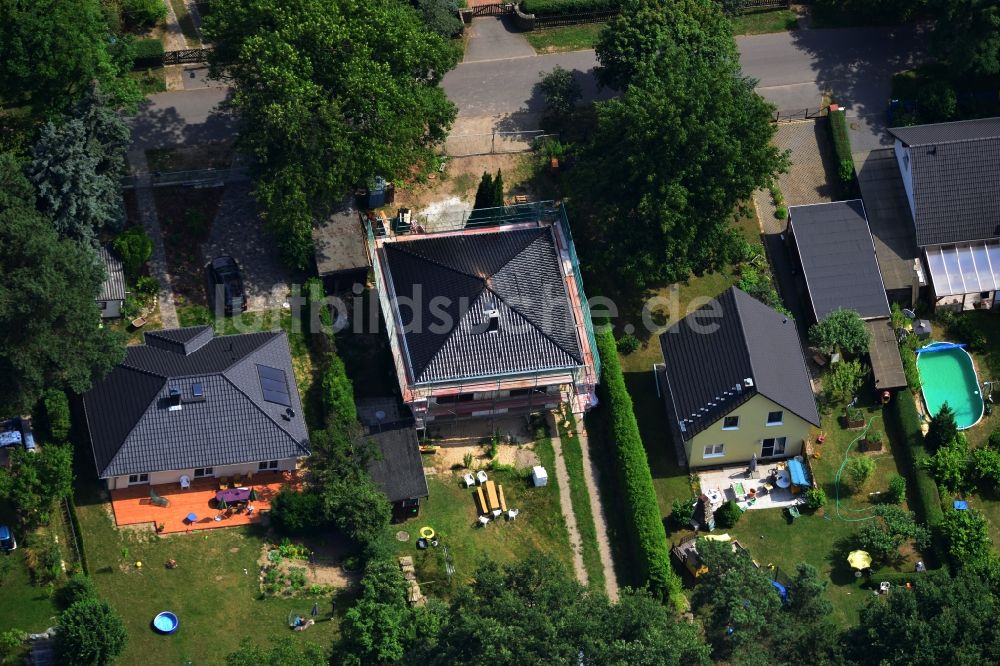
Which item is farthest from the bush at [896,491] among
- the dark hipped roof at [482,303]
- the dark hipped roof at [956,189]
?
the dark hipped roof at [482,303]

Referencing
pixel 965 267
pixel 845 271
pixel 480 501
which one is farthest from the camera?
pixel 965 267

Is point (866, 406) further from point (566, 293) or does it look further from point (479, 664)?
point (479, 664)

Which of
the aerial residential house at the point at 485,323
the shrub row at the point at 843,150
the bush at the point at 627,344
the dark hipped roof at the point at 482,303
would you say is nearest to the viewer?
the aerial residential house at the point at 485,323

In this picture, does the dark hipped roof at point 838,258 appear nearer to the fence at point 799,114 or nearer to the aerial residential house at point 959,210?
the aerial residential house at point 959,210

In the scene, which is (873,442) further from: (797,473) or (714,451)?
(714,451)

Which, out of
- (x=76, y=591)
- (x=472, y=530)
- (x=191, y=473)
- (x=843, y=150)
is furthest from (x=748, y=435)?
(x=76, y=591)

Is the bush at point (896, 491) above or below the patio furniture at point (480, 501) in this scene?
below

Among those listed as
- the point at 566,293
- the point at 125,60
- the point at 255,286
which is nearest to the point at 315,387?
the point at 255,286

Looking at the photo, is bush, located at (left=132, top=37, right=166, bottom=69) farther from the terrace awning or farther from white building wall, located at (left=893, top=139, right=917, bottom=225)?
the terrace awning
